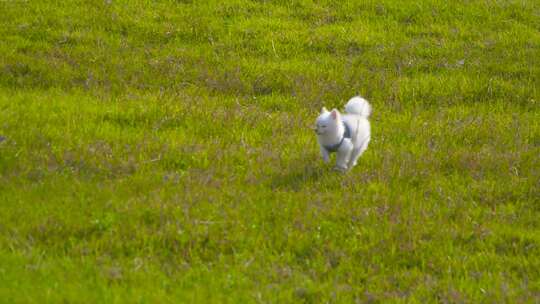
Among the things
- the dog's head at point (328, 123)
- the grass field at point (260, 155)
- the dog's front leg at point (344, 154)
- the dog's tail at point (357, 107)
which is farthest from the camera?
the dog's tail at point (357, 107)

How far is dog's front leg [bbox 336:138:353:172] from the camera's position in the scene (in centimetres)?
1125

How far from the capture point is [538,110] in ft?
50.3

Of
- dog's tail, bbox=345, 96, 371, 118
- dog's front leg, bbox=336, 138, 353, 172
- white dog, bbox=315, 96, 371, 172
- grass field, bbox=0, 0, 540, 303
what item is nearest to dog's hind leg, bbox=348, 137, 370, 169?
white dog, bbox=315, 96, 371, 172

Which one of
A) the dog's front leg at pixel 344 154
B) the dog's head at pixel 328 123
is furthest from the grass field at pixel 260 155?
the dog's head at pixel 328 123

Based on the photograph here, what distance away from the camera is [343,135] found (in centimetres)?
1132

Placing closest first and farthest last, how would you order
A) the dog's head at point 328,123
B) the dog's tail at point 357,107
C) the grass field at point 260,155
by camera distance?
the grass field at point 260,155 → the dog's head at point 328,123 → the dog's tail at point 357,107

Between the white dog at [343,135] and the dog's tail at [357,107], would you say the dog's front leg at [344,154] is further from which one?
the dog's tail at [357,107]

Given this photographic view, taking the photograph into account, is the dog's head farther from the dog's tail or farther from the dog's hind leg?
the dog's tail

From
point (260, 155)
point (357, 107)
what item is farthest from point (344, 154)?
point (260, 155)

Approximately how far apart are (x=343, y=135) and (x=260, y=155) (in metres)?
1.40

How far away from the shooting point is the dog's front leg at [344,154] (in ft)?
36.9

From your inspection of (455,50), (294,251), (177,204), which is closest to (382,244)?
(294,251)

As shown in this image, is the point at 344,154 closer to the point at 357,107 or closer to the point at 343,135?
the point at 343,135

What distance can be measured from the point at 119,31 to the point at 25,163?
765cm
